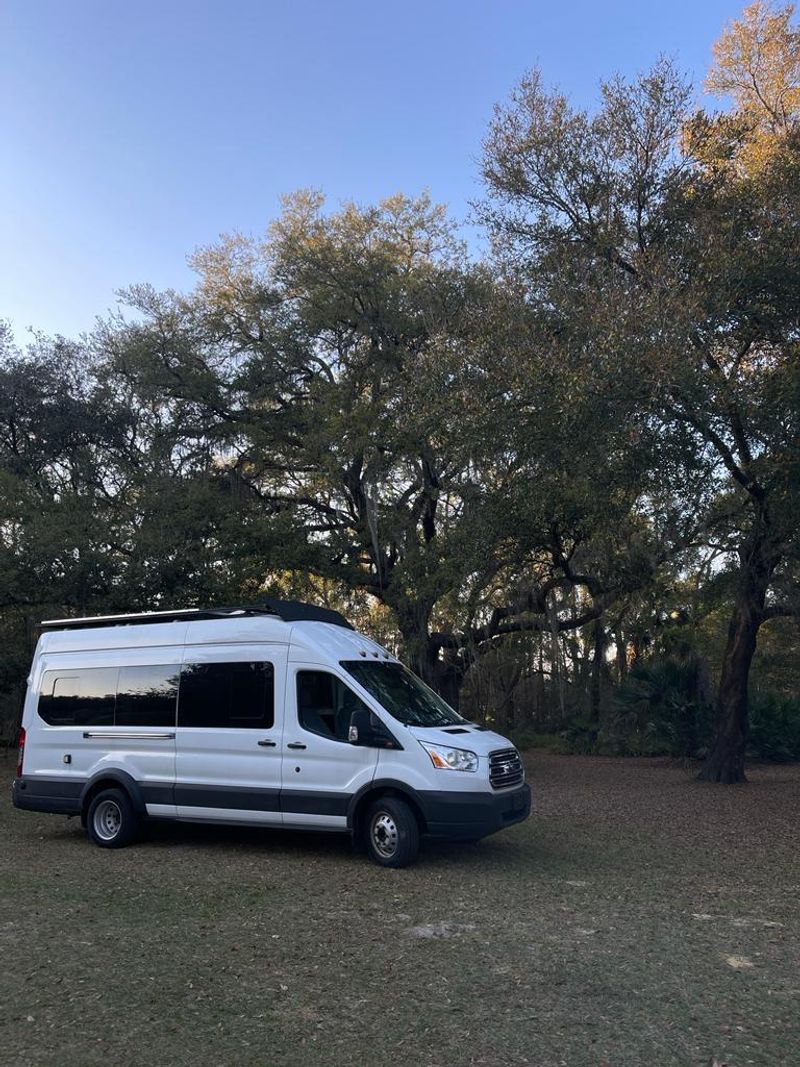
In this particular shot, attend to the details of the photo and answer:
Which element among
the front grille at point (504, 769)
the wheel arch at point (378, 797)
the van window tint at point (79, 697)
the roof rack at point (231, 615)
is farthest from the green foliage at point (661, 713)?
the van window tint at point (79, 697)

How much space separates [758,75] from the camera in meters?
13.8

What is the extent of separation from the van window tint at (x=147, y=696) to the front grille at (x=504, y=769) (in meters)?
3.61

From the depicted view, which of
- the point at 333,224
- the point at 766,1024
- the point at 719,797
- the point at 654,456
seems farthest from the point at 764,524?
the point at 333,224

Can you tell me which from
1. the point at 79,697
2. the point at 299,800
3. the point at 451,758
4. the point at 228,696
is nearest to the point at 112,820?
the point at 79,697

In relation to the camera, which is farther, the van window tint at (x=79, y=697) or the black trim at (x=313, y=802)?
the van window tint at (x=79, y=697)

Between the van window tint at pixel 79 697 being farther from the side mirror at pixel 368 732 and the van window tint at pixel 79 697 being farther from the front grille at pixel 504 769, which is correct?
the front grille at pixel 504 769

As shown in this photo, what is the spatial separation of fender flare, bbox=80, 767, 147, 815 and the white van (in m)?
0.02

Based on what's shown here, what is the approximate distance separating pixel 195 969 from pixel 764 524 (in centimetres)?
898

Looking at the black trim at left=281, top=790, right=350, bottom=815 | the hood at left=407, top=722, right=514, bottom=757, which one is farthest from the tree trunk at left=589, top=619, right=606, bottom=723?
the black trim at left=281, top=790, right=350, bottom=815

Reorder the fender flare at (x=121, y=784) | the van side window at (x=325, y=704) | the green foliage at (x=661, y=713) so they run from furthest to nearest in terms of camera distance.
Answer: the green foliage at (x=661, y=713) → the fender flare at (x=121, y=784) → the van side window at (x=325, y=704)

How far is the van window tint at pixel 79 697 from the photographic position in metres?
11.1

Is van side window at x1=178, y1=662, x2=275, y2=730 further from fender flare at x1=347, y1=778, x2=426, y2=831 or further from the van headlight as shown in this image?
the van headlight

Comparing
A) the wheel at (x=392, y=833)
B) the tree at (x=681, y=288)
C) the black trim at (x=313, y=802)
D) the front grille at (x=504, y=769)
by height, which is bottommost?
the wheel at (x=392, y=833)

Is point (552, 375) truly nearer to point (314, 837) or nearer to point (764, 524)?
point (764, 524)
